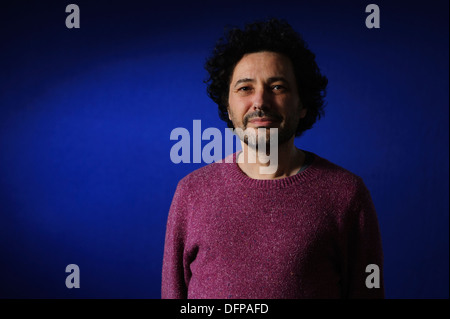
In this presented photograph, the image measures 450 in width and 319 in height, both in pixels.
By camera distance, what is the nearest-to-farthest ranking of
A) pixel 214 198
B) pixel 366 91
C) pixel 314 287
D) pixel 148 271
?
pixel 314 287, pixel 214 198, pixel 366 91, pixel 148 271

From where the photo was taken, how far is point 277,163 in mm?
1008

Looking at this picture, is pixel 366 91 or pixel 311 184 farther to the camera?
pixel 366 91

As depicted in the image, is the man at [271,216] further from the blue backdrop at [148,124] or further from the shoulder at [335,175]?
the blue backdrop at [148,124]

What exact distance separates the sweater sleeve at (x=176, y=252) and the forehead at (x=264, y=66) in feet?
1.28

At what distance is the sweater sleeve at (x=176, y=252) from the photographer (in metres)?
1.01

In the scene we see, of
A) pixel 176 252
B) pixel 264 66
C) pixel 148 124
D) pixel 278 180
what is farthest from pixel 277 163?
pixel 148 124

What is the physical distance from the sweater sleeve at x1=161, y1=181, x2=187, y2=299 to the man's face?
28 centimetres

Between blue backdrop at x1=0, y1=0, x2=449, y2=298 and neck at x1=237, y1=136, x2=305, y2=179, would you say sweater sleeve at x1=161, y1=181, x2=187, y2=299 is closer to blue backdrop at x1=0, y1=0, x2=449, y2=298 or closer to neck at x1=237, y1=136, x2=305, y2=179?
neck at x1=237, y1=136, x2=305, y2=179

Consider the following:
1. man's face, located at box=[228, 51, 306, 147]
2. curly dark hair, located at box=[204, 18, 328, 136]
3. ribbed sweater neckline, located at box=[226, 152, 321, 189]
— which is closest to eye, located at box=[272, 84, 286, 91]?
man's face, located at box=[228, 51, 306, 147]

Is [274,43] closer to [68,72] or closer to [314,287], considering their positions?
[314,287]

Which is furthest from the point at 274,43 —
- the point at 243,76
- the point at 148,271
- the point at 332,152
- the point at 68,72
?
the point at 148,271
